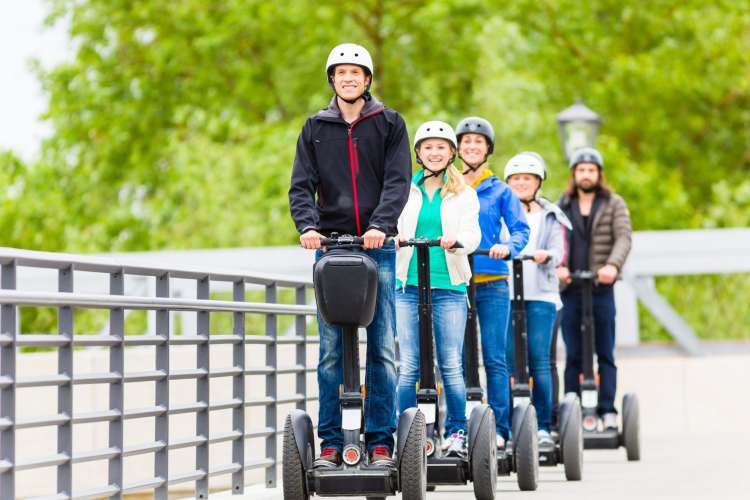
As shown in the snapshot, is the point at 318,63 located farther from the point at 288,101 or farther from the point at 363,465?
the point at 363,465

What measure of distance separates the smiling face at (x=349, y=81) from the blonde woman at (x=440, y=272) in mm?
1119

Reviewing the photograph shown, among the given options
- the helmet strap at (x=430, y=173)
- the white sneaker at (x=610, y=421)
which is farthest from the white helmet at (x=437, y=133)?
the white sneaker at (x=610, y=421)

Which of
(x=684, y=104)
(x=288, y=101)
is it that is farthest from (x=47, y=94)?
(x=684, y=104)

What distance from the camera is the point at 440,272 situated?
29.7 feet

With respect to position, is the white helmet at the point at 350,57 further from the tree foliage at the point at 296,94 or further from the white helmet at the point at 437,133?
the tree foliage at the point at 296,94

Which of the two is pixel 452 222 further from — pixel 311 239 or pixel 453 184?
pixel 311 239

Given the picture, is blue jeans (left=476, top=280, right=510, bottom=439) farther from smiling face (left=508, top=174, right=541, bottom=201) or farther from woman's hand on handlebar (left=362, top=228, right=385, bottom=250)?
woman's hand on handlebar (left=362, top=228, right=385, bottom=250)

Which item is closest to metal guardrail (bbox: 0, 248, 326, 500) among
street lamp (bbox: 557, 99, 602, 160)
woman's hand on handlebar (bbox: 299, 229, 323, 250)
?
woman's hand on handlebar (bbox: 299, 229, 323, 250)

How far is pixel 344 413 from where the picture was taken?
776cm

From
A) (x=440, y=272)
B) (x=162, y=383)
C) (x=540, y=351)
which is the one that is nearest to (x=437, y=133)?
(x=440, y=272)

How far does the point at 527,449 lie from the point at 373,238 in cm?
259

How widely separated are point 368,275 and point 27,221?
2944 centimetres

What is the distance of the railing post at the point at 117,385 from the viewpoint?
26.3ft

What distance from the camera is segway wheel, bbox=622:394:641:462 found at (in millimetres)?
12609
